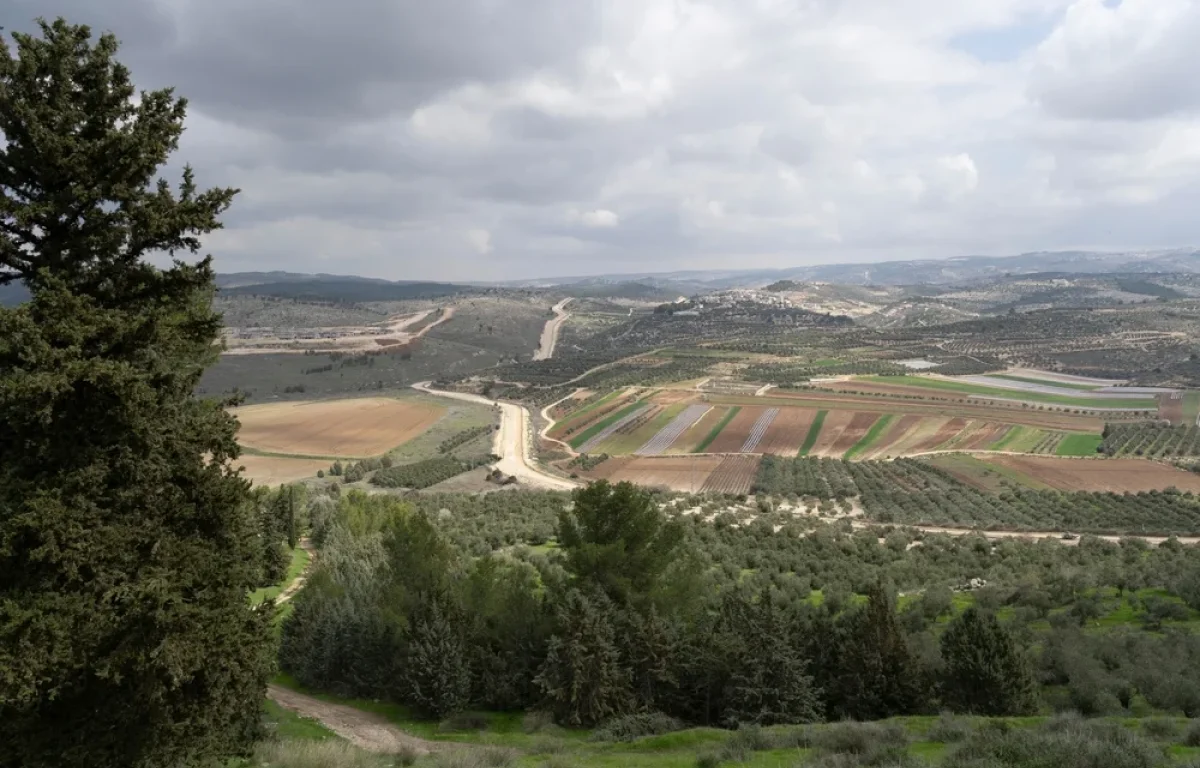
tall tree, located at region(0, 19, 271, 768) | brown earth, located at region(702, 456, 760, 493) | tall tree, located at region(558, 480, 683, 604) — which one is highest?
tall tree, located at region(0, 19, 271, 768)

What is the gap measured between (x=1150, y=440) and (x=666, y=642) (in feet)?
250

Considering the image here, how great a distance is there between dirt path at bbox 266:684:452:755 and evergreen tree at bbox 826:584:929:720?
1040cm

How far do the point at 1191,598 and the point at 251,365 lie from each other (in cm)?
15503

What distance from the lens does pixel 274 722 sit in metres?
17.6

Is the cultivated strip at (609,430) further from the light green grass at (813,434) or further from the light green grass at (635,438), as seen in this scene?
the light green grass at (813,434)

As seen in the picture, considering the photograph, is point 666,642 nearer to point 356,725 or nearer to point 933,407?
point 356,725

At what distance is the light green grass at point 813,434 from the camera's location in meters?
73.7

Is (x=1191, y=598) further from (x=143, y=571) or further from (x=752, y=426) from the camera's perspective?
(x=752, y=426)

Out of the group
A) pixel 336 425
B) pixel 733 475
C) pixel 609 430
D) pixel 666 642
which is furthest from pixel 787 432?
pixel 666 642

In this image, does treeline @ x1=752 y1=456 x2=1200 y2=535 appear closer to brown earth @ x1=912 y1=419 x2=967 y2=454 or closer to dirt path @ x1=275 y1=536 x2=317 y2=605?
brown earth @ x1=912 y1=419 x2=967 y2=454

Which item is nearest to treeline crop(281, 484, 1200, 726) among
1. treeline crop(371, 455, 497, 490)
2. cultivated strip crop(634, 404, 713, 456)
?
treeline crop(371, 455, 497, 490)

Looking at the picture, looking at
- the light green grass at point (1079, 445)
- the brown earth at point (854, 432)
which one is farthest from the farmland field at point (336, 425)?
the light green grass at point (1079, 445)

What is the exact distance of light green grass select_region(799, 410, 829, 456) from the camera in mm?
73688

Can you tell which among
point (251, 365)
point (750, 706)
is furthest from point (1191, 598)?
point (251, 365)
